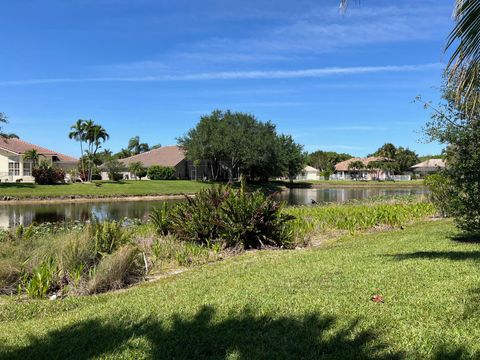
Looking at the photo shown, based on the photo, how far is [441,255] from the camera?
880 centimetres

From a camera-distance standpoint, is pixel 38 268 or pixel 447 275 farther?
pixel 38 268

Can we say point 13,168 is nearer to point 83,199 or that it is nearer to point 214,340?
point 83,199

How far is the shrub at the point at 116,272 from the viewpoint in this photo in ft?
27.7

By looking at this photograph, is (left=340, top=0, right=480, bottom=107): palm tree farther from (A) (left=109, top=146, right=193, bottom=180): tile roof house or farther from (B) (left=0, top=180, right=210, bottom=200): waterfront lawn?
(A) (left=109, top=146, right=193, bottom=180): tile roof house

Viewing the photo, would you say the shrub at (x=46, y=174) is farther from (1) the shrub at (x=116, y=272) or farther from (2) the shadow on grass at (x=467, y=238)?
(2) the shadow on grass at (x=467, y=238)

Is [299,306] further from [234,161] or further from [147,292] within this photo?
[234,161]

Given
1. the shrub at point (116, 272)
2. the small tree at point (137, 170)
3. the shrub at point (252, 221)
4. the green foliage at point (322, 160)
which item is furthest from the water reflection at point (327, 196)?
the green foliage at point (322, 160)

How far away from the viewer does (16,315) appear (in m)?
6.73

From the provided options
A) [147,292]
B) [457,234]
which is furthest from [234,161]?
[147,292]

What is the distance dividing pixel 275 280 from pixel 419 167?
11483cm

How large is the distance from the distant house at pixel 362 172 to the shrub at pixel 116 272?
10756cm

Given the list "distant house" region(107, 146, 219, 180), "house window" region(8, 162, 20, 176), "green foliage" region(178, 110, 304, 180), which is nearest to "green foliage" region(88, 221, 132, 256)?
"house window" region(8, 162, 20, 176)

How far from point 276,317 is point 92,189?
158ft

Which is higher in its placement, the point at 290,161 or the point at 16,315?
the point at 290,161
